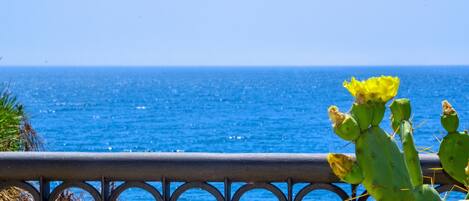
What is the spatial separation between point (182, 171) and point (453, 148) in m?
1.88

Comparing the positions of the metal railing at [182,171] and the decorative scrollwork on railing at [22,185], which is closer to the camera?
the metal railing at [182,171]

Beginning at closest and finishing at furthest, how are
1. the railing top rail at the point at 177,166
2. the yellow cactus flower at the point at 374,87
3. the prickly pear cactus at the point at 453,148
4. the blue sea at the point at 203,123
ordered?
the yellow cactus flower at the point at 374,87, the prickly pear cactus at the point at 453,148, the railing top rail at the point at 177,166, the blue sea at the point at 203,123

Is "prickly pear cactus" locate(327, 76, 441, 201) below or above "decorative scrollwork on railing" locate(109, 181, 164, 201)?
above

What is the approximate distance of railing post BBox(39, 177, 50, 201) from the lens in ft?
13.7

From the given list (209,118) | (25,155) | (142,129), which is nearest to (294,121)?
(209,118)

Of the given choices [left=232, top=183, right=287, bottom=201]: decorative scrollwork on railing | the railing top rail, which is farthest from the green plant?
[left=232, top=183, right=287, bottom=201]: decorative scrollwork on railing

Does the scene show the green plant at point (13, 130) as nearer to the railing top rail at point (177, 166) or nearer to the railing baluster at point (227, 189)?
the railing top rail at point (177, 166)

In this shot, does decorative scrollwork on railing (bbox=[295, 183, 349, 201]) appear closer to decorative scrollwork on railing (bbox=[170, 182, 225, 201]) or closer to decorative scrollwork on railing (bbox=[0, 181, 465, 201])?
decorative scrollwork on railing (bbox=[0, 181, 465, 201])

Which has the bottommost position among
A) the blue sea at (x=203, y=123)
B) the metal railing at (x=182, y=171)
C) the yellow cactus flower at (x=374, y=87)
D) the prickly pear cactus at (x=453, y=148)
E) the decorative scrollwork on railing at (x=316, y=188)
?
the blue sea at (x=203, y=123)

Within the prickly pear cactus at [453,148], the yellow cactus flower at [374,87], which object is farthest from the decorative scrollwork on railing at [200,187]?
the yellow cactus flower at [374,87]

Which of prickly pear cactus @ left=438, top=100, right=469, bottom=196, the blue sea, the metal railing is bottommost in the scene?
the blue sea

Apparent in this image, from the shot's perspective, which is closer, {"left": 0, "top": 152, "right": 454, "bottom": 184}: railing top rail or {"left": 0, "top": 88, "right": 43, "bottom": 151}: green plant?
{"left": 0, "top": 152, "right": 454, "bottom": 184}: railing top rail

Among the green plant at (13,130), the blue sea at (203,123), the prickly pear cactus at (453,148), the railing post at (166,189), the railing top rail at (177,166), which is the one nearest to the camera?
the prickly pear cactus at (453,148)

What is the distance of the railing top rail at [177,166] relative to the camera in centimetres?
399
